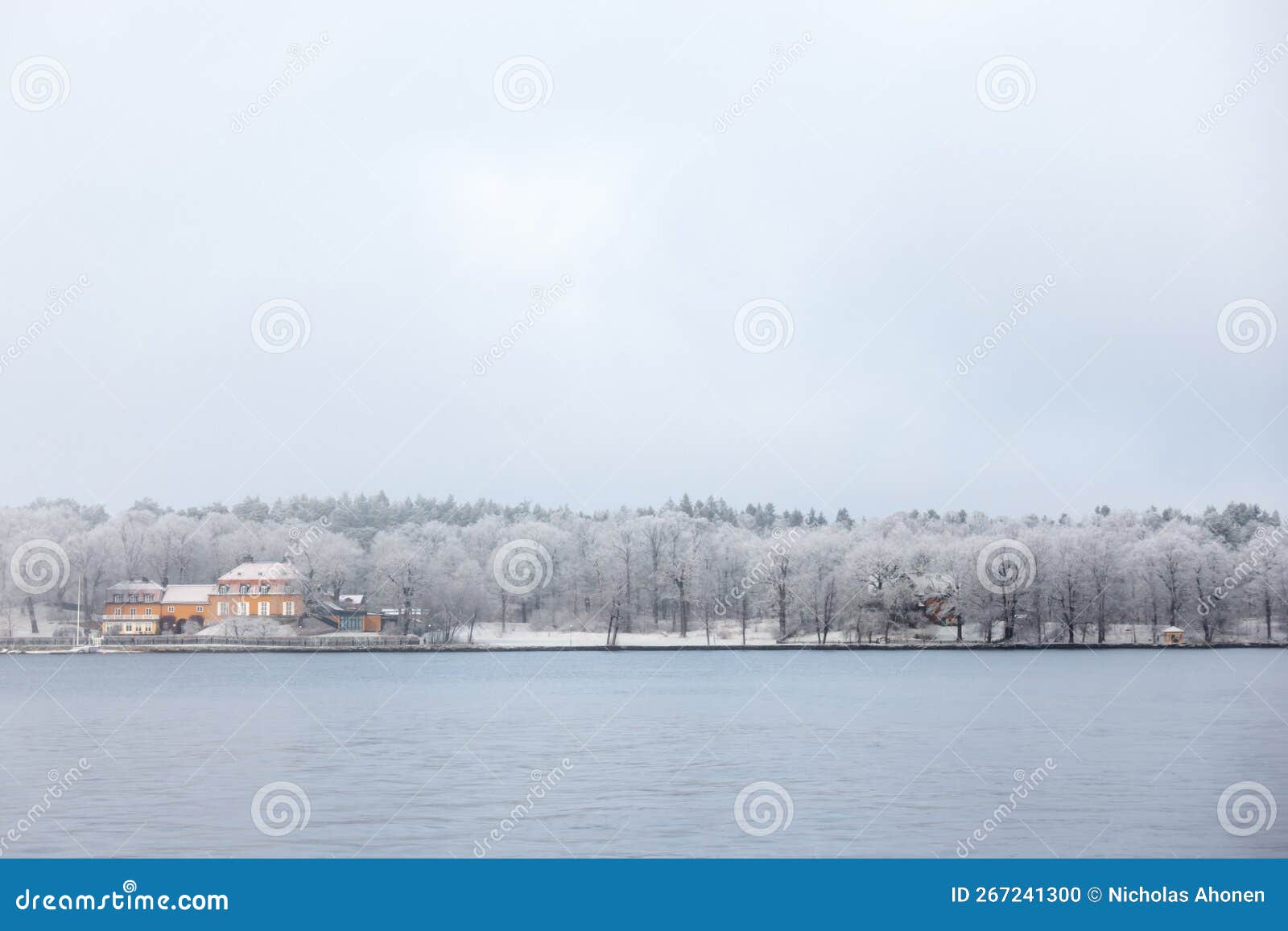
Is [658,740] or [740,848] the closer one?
[740,848]

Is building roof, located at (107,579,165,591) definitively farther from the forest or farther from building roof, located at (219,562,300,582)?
building roof, located at (219,562,300,582)

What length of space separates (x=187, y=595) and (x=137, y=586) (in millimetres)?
3589

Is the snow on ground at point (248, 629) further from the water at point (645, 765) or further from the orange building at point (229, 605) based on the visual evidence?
the water at point (645, 765)

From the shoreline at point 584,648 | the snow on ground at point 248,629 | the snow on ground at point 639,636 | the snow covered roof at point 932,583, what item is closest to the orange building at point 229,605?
the snow on ground at point 248,629

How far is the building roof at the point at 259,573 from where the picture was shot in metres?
89.8

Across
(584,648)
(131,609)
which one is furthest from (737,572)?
(131,609)

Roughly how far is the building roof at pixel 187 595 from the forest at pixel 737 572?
1.82 metres

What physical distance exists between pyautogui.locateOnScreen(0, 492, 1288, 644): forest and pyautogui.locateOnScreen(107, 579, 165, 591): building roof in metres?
0.87

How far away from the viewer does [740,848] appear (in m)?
17.7

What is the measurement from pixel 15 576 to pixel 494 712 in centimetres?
6271

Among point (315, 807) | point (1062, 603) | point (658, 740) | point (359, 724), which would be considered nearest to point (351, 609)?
point (1062, 603)

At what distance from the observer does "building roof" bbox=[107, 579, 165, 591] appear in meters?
91.6

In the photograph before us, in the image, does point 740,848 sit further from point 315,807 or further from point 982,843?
point 315,807

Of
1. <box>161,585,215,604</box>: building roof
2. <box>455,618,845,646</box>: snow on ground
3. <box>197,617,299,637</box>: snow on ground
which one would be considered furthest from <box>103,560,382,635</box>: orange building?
<box>455,618,845,646</box>: snow on ground
